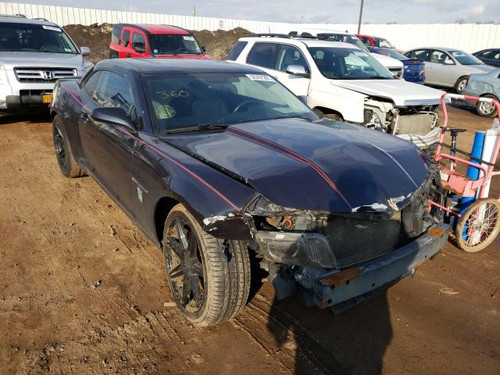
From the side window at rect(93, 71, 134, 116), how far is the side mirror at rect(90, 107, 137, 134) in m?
0.16

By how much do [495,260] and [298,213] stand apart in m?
2.57

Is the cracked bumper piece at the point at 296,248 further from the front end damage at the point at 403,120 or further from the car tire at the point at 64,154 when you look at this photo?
the front end damage at the point at 403,120

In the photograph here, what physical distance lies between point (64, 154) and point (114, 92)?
6.92ft

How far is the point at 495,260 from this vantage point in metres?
4.03

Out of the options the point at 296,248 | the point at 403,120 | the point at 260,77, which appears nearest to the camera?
the point at 296,248

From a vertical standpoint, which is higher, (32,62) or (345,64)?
(345,64)

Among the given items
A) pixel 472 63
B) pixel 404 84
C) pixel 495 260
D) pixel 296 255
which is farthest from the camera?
pixel 472 63

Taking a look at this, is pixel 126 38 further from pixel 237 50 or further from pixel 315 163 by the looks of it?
pixel 315 163

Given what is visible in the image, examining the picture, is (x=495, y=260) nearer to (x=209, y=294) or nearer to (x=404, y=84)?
(x=209, y=294)

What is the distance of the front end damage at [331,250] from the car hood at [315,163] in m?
0.07

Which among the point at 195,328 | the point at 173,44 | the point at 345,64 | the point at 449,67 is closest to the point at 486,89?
the point at 449,67

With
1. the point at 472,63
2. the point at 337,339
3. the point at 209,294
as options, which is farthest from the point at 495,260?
the point at 472,63

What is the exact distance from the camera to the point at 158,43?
491 inches

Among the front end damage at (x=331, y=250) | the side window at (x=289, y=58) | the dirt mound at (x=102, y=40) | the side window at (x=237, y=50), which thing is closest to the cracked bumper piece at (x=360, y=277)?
the front end damage at (x=331, y=250)
